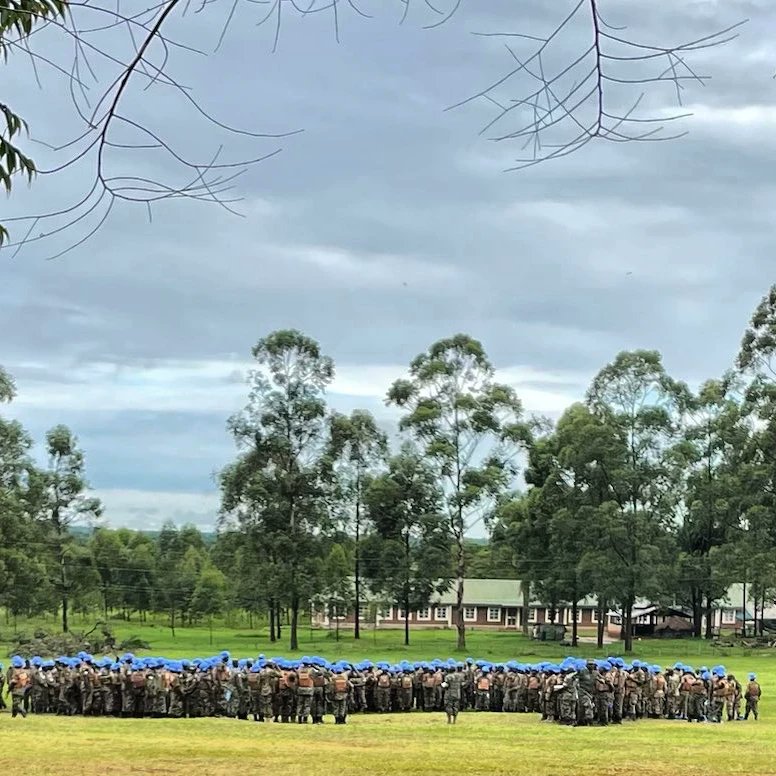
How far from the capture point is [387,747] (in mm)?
17234

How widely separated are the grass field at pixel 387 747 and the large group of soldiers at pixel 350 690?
60cm

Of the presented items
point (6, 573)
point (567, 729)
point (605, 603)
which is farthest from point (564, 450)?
point (567, 729)

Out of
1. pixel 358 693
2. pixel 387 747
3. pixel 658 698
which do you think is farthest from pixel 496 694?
pixel 387 747

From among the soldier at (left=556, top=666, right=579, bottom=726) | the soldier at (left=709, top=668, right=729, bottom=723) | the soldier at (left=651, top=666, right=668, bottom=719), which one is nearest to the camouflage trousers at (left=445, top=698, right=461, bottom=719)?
the soldier at (left=556, top=666, right=579, bottom=726)

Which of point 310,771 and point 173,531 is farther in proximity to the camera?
point 173,531

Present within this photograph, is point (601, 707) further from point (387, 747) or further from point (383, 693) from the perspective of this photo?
point (387, 747)

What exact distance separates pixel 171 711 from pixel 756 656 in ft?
108

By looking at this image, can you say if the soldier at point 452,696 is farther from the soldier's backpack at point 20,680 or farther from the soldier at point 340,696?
the soldier's backpack at point 20,680

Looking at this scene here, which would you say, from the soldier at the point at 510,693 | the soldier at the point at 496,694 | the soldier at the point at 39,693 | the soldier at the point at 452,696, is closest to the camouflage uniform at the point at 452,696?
the soldier at the point at 452,696

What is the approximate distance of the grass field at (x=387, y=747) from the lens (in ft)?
47.0

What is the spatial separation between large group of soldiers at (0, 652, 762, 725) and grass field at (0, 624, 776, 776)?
1.98 ft

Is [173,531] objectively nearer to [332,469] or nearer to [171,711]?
[332,469]

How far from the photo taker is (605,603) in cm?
4969

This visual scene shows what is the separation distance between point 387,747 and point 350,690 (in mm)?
6599
